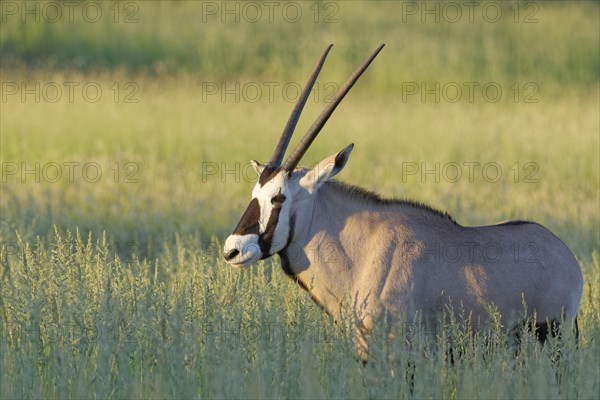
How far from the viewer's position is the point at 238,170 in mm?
17672

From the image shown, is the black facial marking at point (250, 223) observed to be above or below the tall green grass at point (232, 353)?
above

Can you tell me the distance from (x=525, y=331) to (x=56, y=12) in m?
25.7

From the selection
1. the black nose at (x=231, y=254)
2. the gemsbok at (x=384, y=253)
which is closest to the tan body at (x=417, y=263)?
the gemsbok at (x=384, y=253)

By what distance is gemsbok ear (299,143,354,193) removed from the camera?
7242 millimetres

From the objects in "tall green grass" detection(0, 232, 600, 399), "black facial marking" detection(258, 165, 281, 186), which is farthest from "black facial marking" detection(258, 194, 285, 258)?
"tall green grass" detection(0, 232, 600, 399)

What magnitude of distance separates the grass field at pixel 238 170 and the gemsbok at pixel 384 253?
235 millimetres

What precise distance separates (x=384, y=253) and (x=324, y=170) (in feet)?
1.86

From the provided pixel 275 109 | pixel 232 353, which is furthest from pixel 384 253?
pixel 275 109

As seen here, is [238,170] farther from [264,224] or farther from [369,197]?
[264,224]

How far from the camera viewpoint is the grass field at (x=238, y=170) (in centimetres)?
665

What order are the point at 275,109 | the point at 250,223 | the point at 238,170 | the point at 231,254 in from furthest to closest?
the point at 275,109 < the point at 238,170 < the point at 250,223 < the point at 231,254

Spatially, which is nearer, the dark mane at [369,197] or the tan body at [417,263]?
the tan body at [417,263]

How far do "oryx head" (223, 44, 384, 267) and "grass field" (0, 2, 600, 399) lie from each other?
414 millimetres

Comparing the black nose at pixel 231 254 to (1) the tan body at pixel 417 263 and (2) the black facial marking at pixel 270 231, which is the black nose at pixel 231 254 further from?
(1) the tan body at pixel 417 263
